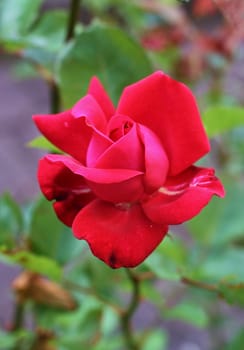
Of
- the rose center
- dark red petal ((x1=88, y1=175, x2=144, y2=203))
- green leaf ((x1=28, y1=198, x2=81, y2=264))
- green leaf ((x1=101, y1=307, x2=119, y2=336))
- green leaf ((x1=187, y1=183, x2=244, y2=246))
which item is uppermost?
the rose center


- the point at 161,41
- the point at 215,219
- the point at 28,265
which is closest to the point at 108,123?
the point at 28,265

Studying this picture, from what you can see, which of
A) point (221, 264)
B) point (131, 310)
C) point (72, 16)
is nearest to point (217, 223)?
point (221, 264)

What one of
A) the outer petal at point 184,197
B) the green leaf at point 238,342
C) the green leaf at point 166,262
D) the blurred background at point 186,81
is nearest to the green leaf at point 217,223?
the blurred background at point 186,81

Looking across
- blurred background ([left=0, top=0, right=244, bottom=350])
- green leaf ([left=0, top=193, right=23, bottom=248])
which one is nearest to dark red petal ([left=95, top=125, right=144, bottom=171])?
blurred background ([left=0, top=0, right=244, bottom=350])

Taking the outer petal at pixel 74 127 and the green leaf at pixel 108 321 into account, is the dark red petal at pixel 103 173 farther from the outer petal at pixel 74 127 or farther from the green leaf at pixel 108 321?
the green leaf at pixel 108 321

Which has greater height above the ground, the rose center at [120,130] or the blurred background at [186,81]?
the rose center at [120,130]

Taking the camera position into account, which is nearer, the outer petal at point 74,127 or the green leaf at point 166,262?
the outer petal at point 74,127

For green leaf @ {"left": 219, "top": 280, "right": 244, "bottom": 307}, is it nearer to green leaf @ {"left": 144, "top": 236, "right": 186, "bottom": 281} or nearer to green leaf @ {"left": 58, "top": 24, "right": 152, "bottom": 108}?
green leaf @ {"left": 144, "top": 236, "right": 186, "bottom": 281}
